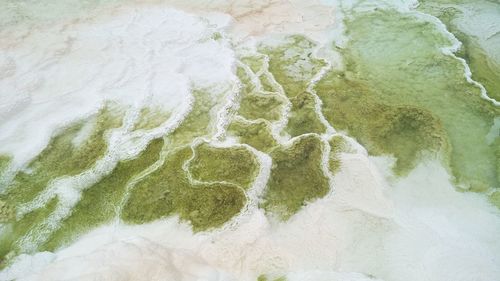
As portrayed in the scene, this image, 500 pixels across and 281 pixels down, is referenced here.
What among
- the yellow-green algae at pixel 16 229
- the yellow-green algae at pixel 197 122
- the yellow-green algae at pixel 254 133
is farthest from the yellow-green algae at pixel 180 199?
the yellow-green algae at pixel 16 229

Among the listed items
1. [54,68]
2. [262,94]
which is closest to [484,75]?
Answer: [262,94]

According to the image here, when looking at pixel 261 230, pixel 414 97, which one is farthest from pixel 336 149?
pixel 414 97

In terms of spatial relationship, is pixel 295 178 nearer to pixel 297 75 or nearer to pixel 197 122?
pixel 197 122

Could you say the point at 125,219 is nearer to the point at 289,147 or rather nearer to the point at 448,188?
the point at 289,147

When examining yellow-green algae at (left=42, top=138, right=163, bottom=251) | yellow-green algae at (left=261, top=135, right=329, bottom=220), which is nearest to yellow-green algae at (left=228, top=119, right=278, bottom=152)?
yellow-green algae at (left=261, top=135, right=329, bottom=220)

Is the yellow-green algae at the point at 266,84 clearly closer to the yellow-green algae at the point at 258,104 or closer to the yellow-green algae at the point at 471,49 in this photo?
the yellow-green algae at the point at 258,104

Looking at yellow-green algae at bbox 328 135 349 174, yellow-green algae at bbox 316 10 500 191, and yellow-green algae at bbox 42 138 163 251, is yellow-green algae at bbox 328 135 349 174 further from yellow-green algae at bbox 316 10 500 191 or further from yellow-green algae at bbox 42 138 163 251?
yellow-green algae at bbox 42 138 163 251

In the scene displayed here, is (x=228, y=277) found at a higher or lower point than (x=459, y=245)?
higher
